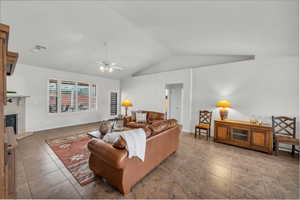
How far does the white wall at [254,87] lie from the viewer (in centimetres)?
328

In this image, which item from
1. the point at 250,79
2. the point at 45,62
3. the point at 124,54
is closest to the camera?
the point at 250,79

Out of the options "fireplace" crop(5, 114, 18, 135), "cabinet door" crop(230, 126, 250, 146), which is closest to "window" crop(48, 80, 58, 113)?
"fireplace" crop(5, 114, 18, 135)

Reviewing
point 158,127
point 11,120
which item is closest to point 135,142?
point 158,127

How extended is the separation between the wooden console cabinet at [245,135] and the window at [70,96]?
5729mm

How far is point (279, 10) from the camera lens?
175 cm

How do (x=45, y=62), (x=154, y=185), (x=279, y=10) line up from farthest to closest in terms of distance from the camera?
1. (x=45, y=62)
2. (x=154, y=185)
3. (x=279, y=10)

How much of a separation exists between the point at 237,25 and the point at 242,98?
8.21 feet

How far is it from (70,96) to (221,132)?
6189mm

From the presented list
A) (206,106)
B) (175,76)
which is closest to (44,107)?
(175,76)

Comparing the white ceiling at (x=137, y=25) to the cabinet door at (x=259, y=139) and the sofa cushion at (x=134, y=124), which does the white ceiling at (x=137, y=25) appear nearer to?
the cabinet door at (x=259, y=139)

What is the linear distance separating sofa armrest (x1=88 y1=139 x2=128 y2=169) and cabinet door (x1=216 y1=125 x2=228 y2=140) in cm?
333

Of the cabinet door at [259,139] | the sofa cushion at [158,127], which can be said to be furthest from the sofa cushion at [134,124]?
the cabinet door at [259,139]

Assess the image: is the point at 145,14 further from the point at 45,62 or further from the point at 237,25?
the point at 45,62

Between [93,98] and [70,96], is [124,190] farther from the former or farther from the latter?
[93,98]
